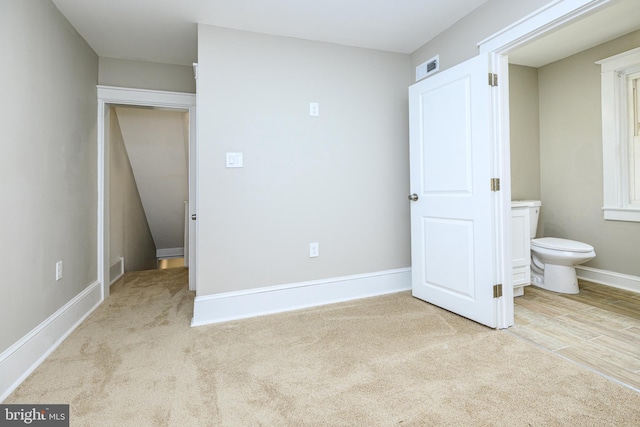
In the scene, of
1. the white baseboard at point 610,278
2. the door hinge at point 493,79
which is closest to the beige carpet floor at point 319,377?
the door hinge at point 493,79

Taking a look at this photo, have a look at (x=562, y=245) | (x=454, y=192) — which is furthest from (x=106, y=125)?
(x=562, y=245)

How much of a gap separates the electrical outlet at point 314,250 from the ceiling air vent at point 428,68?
1812 mm

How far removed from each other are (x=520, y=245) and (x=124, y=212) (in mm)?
4493

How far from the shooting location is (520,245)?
2740 millimetres

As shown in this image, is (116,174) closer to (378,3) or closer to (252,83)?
(252,83)

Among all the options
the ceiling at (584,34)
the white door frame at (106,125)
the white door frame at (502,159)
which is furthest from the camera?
the white door frame at (106,125)

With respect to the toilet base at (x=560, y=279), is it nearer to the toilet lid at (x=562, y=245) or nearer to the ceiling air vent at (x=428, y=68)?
the toilet lid at (x=562, y=245)

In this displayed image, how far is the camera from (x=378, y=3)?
216 centimetres

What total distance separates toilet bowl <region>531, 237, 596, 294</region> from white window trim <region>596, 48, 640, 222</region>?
21.4 inches

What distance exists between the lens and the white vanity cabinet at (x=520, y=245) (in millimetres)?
2703

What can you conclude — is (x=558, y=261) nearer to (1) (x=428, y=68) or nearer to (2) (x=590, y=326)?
(2) (x=590, y=326)

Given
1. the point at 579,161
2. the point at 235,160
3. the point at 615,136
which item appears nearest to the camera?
the point at 235,160

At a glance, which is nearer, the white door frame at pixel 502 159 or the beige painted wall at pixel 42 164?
the beige painted wall at pixel 42 164

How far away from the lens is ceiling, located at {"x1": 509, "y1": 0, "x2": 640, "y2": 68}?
8.16ft
